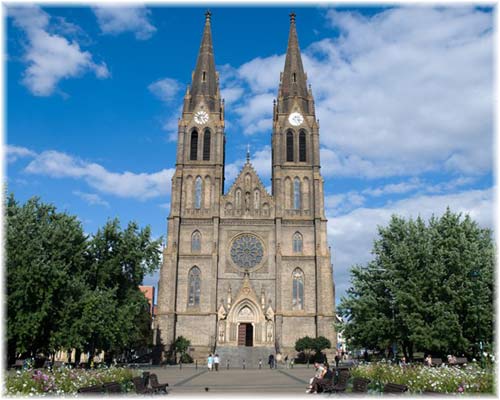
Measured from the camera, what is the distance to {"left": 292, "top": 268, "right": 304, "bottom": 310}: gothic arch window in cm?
5375

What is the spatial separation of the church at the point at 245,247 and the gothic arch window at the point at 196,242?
11 cm

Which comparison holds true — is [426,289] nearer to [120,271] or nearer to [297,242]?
[120,271]

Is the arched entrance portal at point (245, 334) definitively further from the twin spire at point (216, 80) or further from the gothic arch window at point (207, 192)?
the twin spire at point (216, 80)

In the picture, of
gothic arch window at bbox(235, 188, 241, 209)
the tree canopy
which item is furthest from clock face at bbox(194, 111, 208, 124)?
the tree canopy

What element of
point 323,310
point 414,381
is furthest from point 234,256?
point 414,381

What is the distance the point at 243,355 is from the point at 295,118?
2746 cm

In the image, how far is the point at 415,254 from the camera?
1249 inches

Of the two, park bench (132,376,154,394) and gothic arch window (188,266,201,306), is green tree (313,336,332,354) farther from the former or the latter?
park bench (132,376,154,394)

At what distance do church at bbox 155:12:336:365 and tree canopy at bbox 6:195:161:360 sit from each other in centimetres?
1266

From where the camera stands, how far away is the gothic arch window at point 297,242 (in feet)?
182

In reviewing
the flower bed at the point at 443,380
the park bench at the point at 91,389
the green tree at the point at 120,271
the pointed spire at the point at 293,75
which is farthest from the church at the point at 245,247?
the park bench at the point at 91,389

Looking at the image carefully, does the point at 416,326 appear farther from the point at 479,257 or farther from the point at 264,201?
the point at 264,201

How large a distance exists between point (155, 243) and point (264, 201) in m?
19.4

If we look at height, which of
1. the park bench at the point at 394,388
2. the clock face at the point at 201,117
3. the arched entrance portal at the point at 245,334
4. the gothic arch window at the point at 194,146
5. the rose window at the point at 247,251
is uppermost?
the clock face at the point at 201,117
